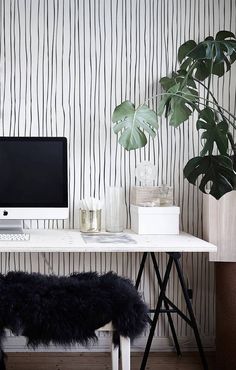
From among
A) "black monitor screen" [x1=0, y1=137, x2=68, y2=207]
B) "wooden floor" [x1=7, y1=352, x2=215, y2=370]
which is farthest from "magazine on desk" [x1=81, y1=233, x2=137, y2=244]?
"wooden floor" [x1=7, y1=352, x2=215, y2=370]

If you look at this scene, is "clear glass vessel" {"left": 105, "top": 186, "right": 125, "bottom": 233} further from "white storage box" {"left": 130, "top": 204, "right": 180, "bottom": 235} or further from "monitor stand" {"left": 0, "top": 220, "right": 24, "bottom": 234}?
"monitor stand" {"left": 0, "top": 220, "right": 24, "bottom": 234}

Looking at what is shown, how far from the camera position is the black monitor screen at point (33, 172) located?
2414 mm

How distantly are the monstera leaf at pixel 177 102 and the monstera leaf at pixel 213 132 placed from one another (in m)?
0.10

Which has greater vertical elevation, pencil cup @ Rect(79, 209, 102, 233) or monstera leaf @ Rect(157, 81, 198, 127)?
monstera leaf @ Rect(157, 81, 198, 127)

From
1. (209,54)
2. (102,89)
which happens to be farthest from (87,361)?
(209,54)

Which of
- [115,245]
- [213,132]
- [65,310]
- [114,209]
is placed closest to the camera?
[65,310]

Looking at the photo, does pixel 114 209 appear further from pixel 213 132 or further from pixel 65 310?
pixel 65 310

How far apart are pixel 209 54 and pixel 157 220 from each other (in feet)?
2.94

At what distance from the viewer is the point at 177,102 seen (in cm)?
233

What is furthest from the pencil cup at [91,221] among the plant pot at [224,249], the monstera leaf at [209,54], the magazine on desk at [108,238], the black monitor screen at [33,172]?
the monstera leaf at [209,54]

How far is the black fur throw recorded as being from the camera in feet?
5.42

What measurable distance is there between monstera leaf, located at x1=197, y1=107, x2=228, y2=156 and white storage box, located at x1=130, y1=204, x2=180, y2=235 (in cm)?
41

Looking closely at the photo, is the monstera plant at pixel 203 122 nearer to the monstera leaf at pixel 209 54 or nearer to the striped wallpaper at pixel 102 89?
the monstera leaf at pixel 209 54

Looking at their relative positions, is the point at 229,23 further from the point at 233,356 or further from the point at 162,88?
the point at 233,356
